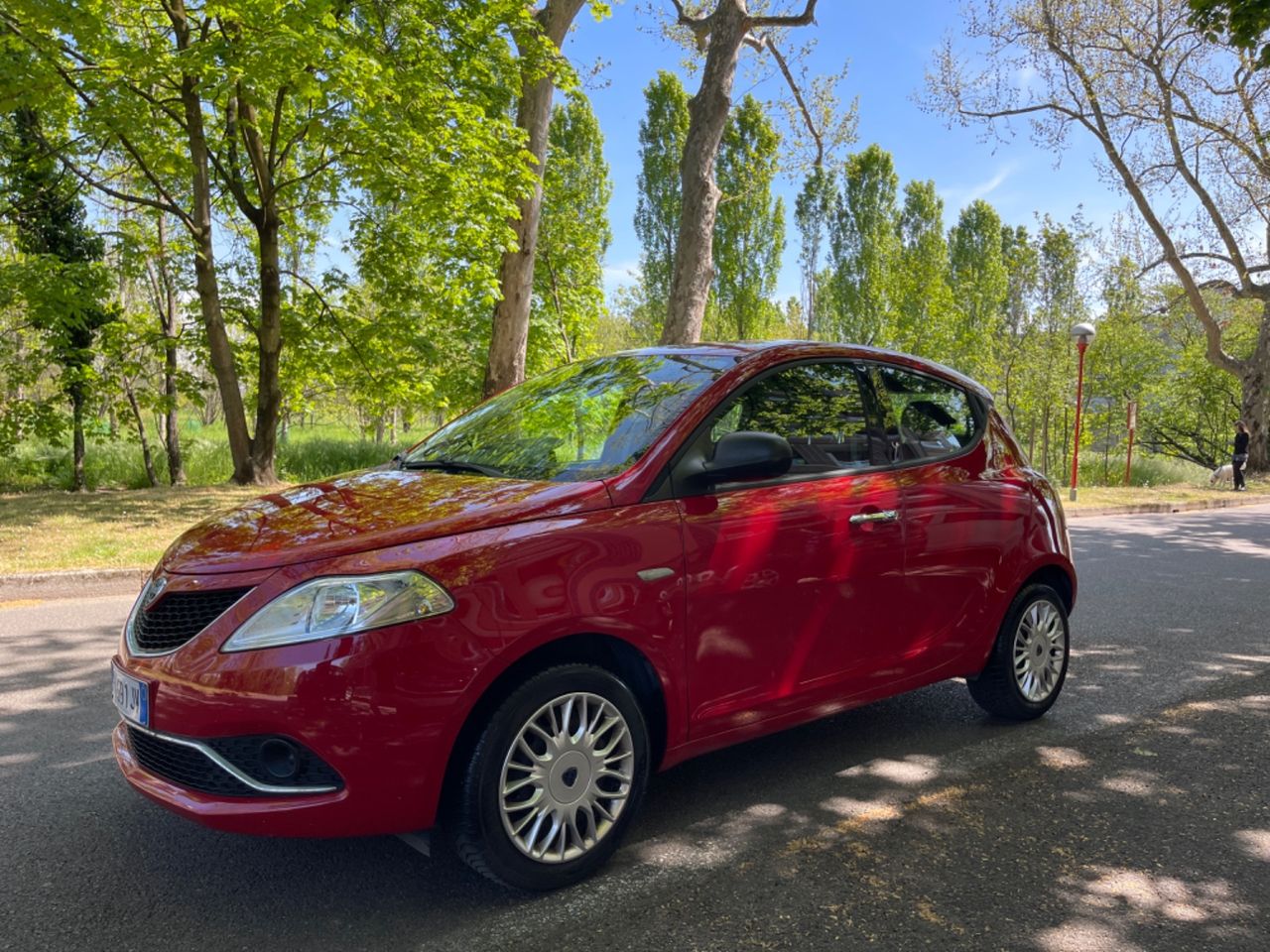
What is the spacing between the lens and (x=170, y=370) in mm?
19359

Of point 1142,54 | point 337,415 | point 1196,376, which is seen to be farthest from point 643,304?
point 1196,376

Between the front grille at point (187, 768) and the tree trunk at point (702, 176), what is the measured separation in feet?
35.5

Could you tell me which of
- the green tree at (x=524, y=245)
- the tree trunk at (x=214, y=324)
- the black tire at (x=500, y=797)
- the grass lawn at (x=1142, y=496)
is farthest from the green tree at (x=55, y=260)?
the grass lawn at (x=1142, y=496)

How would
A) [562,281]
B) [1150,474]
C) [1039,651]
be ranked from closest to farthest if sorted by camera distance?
1. [1039,651]
2. [562,281]
3. [1150,474]

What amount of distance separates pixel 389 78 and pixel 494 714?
11.9 meters

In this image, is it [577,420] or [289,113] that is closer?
[577,420]

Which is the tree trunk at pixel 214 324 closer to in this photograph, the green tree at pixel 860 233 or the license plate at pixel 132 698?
the license plate at pixel 132 698

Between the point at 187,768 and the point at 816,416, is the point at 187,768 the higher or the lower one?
the lower one

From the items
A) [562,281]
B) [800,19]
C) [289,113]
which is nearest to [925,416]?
[800,19]

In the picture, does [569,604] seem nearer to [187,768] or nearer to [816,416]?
[187,768]

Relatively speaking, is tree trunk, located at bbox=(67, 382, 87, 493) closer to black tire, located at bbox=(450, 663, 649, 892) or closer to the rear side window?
the rear side window

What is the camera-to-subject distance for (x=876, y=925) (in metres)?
2.71

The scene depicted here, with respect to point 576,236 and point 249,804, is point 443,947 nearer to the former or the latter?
point 249,804

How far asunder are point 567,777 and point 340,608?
0.88m
